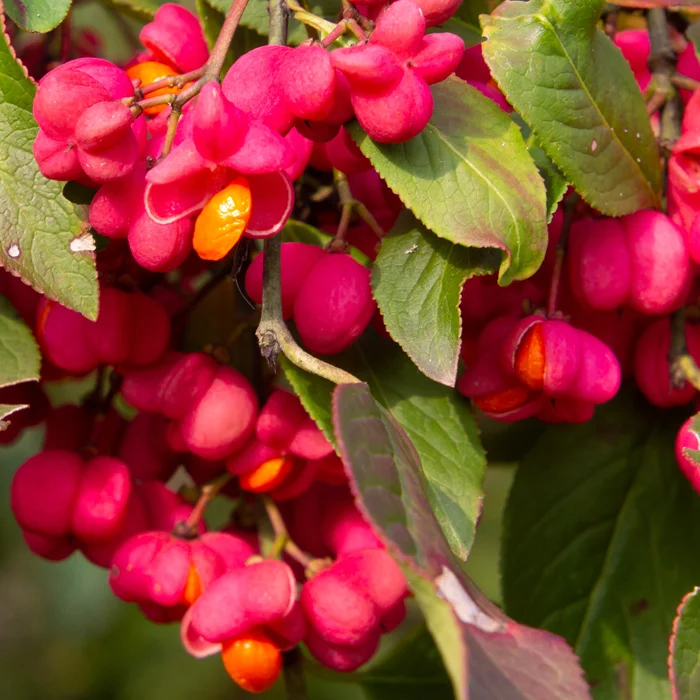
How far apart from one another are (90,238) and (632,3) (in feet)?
1.44

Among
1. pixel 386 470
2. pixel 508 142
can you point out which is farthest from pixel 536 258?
pixel 386 470

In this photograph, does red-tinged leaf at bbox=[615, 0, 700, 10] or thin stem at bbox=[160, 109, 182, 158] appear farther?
red-tinged leaf at bbox=[615, 0, 700, 10]

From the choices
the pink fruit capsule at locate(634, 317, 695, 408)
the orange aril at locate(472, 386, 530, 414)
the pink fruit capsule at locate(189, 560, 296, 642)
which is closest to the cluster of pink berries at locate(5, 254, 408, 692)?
the pink fruit capsule at locate(189, 560, 296, 642)

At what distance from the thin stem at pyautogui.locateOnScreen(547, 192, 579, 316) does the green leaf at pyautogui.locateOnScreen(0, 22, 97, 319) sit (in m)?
0.30

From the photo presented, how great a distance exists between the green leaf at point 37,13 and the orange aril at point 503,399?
37cm

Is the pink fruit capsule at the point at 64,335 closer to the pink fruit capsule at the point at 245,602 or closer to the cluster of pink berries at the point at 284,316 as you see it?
the cluster of pink berries at the point at 284,316

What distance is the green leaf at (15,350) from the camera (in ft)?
2.10

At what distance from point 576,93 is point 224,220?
0.86 ft

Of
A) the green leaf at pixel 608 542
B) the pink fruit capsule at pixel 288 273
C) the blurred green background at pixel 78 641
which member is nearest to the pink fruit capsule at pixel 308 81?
the pink fruit capsule at pixel 288 273

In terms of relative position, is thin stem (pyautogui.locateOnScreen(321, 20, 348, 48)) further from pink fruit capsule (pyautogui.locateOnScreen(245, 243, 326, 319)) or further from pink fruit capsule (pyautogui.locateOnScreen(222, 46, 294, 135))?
pink fruit capsule (pyautogui.locateOnScreen(245, 243, 326, 319))

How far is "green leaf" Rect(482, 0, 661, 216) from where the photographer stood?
1.99ft

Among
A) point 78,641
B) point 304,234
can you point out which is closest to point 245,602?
point 304,234

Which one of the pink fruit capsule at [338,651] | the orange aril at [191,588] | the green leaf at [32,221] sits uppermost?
the green leaf at [32,221]

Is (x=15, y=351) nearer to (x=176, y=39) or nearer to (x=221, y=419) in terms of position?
(x=221, y=419)
